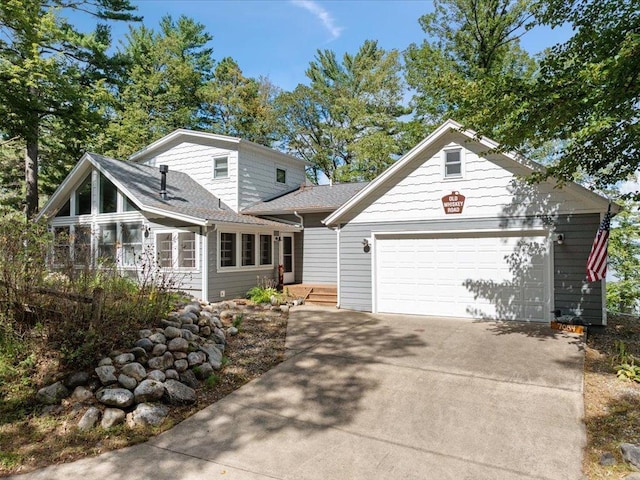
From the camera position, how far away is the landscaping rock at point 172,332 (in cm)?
610

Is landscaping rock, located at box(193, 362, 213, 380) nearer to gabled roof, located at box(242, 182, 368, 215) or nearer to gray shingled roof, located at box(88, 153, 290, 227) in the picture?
gray shingled roof, located at box(88, 153, 290, 227)

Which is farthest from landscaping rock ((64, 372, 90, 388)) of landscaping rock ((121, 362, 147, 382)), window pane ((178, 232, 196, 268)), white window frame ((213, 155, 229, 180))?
white window frame ((213, 155, 229, 180))

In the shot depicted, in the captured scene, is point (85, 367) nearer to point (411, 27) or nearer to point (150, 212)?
point (150, 212)

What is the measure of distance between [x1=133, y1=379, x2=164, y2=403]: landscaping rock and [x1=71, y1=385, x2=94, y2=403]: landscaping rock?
0.57 metres

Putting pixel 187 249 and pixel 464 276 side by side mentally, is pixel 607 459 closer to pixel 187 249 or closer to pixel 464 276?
pixel 464 276

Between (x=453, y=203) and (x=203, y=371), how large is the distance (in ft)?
24.0

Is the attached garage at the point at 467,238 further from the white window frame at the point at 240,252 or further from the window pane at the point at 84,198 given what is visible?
the window pane at the point at 84,198

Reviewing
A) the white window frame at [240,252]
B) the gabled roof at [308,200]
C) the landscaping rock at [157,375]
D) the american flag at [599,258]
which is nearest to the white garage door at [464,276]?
the american flag at [599,258]

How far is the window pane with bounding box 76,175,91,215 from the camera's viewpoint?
1374 centimetres

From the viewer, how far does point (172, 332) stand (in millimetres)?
6137

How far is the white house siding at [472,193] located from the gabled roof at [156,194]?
5148 mm

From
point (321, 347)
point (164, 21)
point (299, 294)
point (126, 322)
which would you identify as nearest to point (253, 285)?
point (299, 294)

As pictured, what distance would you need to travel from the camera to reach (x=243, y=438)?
13.8 ft

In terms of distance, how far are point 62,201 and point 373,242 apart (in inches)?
463
